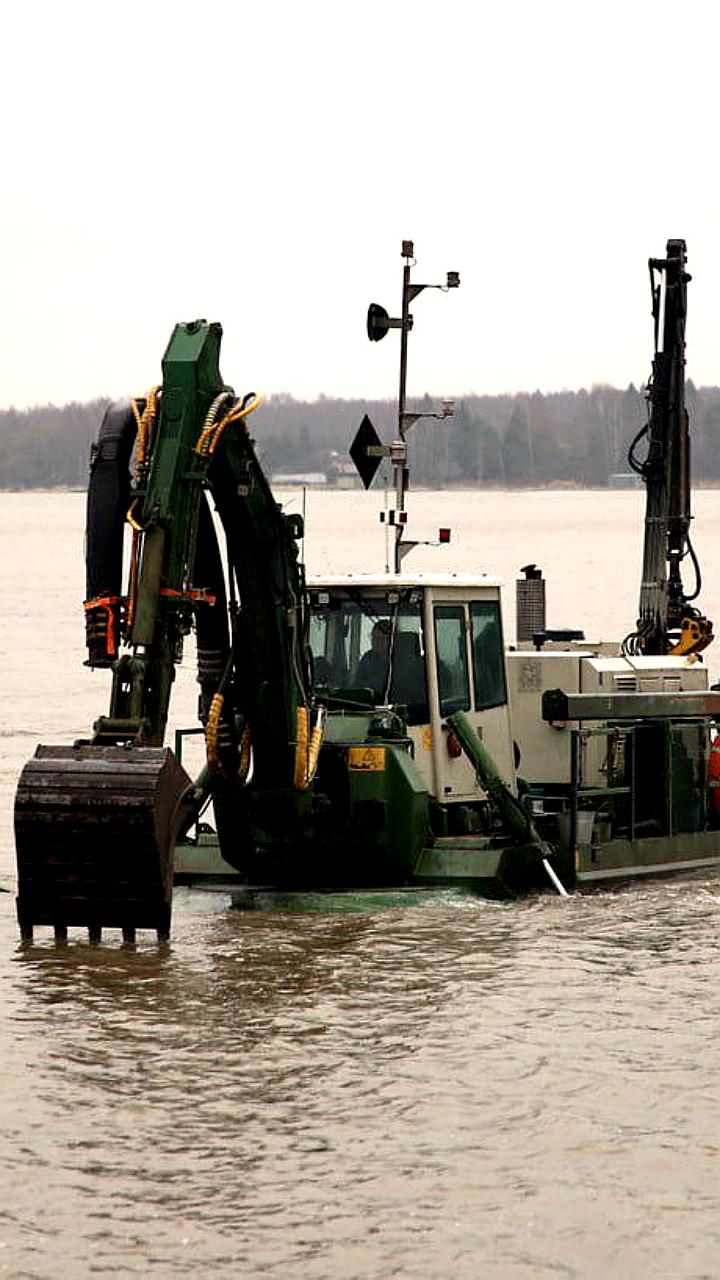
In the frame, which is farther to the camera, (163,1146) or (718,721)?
(718,721)

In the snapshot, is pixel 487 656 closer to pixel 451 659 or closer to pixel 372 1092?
pixel 451 659

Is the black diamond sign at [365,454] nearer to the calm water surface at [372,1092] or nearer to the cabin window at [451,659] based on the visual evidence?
the cabin window at [451,659]

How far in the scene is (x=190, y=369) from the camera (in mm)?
15000

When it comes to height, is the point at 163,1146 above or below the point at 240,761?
below

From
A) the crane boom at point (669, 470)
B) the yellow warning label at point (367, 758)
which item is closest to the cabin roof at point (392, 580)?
the yellow warning label at point (367, 758)

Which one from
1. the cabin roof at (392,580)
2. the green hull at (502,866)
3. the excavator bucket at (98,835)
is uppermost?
the cabin roof at (392,580)

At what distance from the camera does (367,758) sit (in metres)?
16.5

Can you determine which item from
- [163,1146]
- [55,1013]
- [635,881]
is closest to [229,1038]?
[55,1013]

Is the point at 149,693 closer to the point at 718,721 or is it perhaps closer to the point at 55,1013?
the point at 55,1013

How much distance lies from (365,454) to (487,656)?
1.87 meters

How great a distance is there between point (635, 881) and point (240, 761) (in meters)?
3.95

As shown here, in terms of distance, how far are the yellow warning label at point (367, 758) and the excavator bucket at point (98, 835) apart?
2807mm

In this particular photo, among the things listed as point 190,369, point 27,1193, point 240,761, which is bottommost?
point 27,1193

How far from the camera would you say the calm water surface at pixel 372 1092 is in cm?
955
